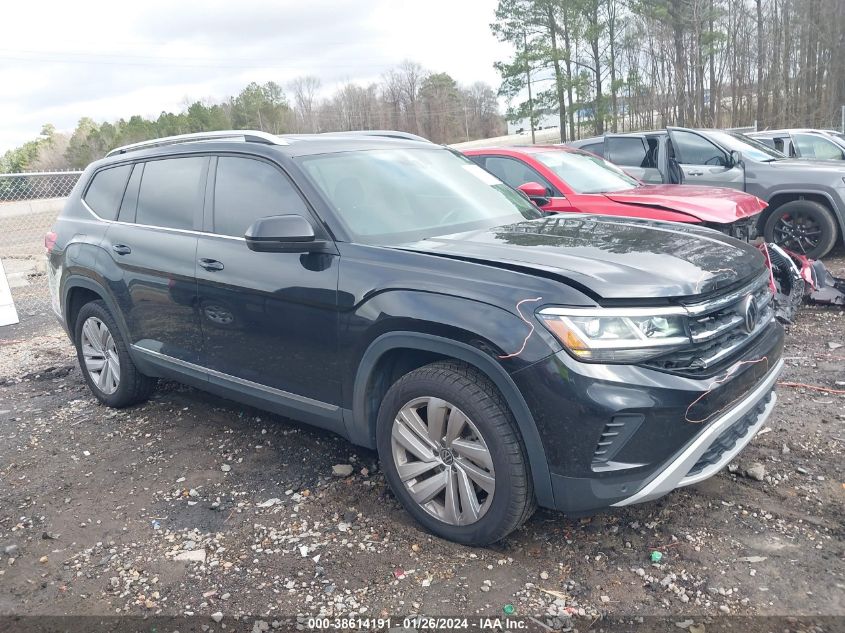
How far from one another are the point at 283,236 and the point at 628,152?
7.53 m

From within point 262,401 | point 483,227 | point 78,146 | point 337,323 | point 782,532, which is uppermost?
point 78,146

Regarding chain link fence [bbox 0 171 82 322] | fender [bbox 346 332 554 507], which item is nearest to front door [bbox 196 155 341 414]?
fender [bbox 346 332 554 507]

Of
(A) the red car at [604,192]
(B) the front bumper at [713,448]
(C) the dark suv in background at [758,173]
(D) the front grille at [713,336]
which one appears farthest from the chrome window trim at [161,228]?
(C) the dark suv in background at [758,173]

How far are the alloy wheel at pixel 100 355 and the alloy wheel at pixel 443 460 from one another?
8.93 feet

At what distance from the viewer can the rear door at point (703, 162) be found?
29.9ft

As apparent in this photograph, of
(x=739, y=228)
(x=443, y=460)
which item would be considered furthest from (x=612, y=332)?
(x=739, y=228)

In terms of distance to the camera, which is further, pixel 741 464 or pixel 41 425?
pixel 41 425

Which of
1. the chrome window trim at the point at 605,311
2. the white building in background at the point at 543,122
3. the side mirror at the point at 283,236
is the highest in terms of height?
the white building in background at the point at 543,122

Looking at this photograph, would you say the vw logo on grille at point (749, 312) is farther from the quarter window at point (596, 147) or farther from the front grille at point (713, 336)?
Answer: the quarter window at point (596, 147)

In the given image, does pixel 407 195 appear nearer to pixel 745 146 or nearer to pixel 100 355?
pixel 100 355

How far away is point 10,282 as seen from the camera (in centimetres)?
1161

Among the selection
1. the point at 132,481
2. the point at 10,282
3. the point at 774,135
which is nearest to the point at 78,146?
the point at 10,282

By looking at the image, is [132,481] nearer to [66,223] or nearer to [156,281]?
[156,281]

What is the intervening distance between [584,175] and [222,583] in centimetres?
583
